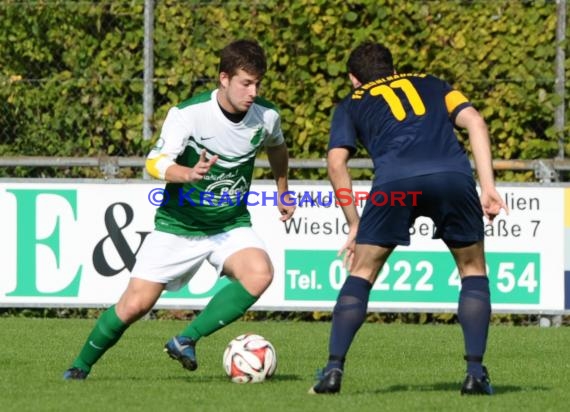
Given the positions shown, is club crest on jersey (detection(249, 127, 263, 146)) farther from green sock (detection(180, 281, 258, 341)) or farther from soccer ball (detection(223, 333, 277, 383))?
soccer ball (detection(223, 333, 277, 383))

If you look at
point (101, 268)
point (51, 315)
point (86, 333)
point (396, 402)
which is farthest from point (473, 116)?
point (51, 315)

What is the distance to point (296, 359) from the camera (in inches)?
365

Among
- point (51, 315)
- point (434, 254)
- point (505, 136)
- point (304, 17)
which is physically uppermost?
point (304, 17)

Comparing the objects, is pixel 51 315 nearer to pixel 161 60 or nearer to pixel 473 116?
pixel 161 60

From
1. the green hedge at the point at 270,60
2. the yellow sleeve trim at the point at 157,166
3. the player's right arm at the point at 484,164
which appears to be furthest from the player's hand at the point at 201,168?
the green hedge at the point at 270,60

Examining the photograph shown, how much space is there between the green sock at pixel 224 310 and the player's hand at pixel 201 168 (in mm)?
932

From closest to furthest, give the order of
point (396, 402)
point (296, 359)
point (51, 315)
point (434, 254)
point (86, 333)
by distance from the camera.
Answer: point (396, 402) → point (296, 359) → point (86, 333) → point (434, 254) → point (51, 315)

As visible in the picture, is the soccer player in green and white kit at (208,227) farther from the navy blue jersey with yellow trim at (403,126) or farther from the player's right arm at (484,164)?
the player's right arm at (484,164)

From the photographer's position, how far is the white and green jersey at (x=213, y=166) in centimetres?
772

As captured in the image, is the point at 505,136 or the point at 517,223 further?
the point at 505,136

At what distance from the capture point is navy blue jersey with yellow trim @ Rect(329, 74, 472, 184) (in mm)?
6852

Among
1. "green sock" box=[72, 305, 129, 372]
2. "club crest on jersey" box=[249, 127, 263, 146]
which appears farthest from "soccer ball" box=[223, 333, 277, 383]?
"club crest on jersey" box=[249, 127, 263, 146]

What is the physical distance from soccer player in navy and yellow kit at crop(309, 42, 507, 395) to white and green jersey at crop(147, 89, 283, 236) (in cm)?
92

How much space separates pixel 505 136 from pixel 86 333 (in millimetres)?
4323
